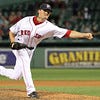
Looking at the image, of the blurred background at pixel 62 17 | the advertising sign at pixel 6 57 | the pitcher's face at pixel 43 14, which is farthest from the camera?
the blurred background at pixel 62 17

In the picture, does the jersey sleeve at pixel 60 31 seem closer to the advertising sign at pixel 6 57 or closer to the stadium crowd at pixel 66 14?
the advertising sign at pixel 6 57

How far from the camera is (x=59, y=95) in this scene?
9.88 m

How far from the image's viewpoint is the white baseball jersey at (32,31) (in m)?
9.32

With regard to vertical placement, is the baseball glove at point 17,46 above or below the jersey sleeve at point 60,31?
below

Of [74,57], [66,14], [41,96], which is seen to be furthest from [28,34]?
[66,14]

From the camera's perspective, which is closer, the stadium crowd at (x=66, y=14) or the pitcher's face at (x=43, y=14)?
the pitcher's face at (x=43, y=14)

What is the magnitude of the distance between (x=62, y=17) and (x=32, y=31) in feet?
38.2

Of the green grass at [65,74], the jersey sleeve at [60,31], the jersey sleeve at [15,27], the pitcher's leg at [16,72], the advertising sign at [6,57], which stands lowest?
the green grass at [65,74]

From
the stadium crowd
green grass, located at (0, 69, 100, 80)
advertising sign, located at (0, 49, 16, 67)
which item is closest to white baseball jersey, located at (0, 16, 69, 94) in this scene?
green grass, located at (0, 69, 100, 80)

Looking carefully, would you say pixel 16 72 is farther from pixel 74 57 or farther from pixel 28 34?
pixel 74 57

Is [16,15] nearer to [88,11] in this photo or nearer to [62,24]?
[62,24]

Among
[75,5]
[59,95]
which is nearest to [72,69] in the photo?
[75,5]

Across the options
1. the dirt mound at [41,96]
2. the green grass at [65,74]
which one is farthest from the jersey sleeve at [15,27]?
the green grass at [65,74]

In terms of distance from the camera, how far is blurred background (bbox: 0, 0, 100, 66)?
19.3 meters
